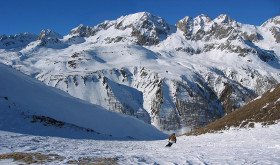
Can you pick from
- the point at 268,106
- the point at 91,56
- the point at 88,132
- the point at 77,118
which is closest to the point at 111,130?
the point at 77,118

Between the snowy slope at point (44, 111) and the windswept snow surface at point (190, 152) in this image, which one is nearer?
the windswept snow surface at point (190, 152)

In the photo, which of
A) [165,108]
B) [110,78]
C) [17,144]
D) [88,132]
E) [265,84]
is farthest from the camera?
[265,84]

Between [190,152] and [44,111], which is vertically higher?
[44,111]

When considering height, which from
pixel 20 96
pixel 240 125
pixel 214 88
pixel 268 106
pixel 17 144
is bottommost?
pixel 17 144

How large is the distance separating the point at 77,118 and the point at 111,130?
7251mm

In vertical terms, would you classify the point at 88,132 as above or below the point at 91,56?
below

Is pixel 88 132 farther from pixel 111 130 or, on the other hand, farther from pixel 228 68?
pixel 228 68

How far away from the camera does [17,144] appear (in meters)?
14.8

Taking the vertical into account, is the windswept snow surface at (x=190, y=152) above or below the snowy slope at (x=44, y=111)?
below

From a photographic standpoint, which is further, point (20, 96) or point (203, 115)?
point (203, 115)

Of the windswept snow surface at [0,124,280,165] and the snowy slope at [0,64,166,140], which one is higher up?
the snowy slope at [0,64,166,140]

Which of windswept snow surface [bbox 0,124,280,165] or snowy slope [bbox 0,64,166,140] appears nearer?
windswept snow surface [bbox 0,124,280,165]

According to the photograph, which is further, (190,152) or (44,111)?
(44,111)

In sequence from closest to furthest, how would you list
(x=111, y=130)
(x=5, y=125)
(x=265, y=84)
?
(x=5, y=125)
(x=111, y=130)
(x=265, y=84)
